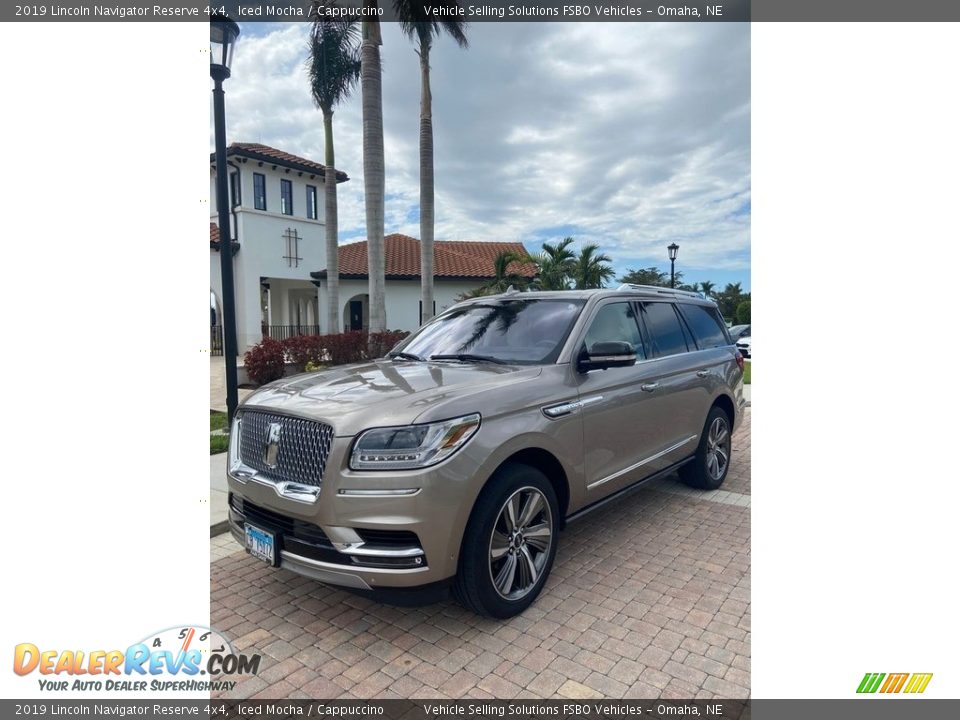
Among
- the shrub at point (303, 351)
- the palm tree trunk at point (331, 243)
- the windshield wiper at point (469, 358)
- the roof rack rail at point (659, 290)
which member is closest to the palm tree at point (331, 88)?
the palm tree trunk at point (331, 243)

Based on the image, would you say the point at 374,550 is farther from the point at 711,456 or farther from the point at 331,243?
the point at 331,243

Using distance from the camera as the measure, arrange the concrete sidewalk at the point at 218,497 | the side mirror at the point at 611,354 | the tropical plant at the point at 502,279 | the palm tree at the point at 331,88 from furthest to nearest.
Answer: the tropical plant at the point at 502,279 → the palm tree at the point at 331,88 → the concrete sidewalk at the point at 218,497 → the side mirror at the point at 611,354

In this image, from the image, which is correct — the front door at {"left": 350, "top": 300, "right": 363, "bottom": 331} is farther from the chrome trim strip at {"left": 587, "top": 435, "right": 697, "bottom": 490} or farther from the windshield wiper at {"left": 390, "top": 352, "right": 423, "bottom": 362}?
the chrome trim strip at {"left": 587, "top": 435, "right": 697, "bottom": 490}

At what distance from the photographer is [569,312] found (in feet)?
13.5

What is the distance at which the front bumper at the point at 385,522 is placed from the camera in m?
2.69

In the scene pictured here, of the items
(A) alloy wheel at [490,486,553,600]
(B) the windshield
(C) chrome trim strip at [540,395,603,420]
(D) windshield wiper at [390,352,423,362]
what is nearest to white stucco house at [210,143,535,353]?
(B) the windshield

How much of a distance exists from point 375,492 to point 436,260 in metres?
23.7

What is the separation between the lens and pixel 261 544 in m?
3.09

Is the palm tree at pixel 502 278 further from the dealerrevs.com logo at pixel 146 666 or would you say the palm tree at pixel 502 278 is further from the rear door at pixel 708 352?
the dealerrevs.com logo at pixel 146 666

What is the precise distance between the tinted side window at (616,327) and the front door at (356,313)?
75.6ft

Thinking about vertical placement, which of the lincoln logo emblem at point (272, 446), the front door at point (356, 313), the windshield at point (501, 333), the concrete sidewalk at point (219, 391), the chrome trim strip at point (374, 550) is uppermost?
the front door at point (356, 313)

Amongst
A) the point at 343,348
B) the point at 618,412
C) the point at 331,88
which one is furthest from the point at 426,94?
the point at 618,412

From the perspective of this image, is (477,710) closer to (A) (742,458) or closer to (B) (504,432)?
(B) (504,432)
